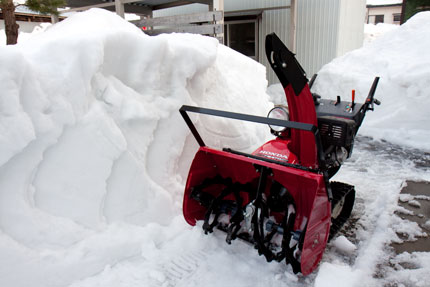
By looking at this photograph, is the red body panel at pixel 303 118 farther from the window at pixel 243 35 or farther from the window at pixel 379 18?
the window at pixel 379 18

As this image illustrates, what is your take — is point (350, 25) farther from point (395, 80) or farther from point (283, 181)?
point (283, 181)

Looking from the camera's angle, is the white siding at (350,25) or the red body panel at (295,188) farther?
the white siding at (350,25)

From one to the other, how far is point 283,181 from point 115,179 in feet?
4.63

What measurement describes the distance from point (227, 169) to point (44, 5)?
6167 mm

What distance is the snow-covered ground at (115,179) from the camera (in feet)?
7.61

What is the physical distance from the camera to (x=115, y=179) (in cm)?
284

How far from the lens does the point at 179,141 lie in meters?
3.43

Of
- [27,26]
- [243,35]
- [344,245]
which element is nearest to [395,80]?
[344,245]

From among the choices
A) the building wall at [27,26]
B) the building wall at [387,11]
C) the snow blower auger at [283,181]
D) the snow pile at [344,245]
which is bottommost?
the snow pile at [344,245]

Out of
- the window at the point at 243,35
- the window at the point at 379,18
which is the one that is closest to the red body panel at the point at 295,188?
the window at the point at 243,35

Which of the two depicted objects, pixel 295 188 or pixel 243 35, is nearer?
pixel 295 188

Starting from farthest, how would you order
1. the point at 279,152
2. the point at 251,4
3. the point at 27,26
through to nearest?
1. the point at 27,26
2. the point at 251,4
3. the point at 279,152

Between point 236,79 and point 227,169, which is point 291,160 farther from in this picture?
point 236,79

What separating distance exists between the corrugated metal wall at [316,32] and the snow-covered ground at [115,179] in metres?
8.26
